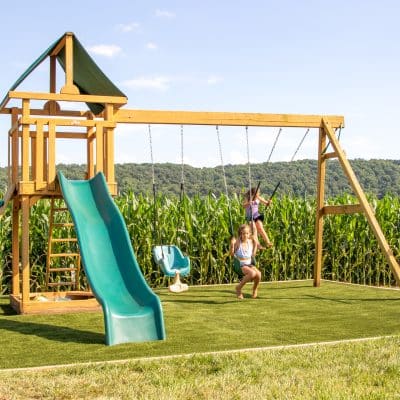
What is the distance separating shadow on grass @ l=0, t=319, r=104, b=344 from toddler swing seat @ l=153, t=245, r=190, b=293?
299cm

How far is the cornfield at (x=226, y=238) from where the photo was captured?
14.9m

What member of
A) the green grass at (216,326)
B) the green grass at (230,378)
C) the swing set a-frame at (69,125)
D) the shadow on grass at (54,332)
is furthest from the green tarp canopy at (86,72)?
the green grass at (230,378)

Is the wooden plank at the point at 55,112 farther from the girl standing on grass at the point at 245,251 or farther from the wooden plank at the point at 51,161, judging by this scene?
the girl standing on grass at the point at 245,251

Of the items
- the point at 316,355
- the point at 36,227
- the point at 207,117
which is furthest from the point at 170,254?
the point at 316,355

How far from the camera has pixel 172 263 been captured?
40.7 ft

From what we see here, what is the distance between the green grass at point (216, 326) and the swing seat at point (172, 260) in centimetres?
47

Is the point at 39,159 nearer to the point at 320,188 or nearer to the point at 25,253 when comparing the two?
the point at 25,253

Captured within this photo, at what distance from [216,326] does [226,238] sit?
677 cm

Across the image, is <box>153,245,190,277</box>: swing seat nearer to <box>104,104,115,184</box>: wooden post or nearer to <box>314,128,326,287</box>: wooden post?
<box>104,104,115,184</box>: wooden post

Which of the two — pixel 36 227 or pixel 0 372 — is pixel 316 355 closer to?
pixel 0 372

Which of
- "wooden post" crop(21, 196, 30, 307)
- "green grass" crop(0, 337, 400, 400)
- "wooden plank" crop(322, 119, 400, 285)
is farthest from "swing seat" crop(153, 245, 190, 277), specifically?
"green grass" crop(0, 337, 400, 400)

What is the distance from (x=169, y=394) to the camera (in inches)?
224

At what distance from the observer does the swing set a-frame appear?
10328 mm

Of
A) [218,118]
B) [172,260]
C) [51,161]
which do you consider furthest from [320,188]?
[51,161]
